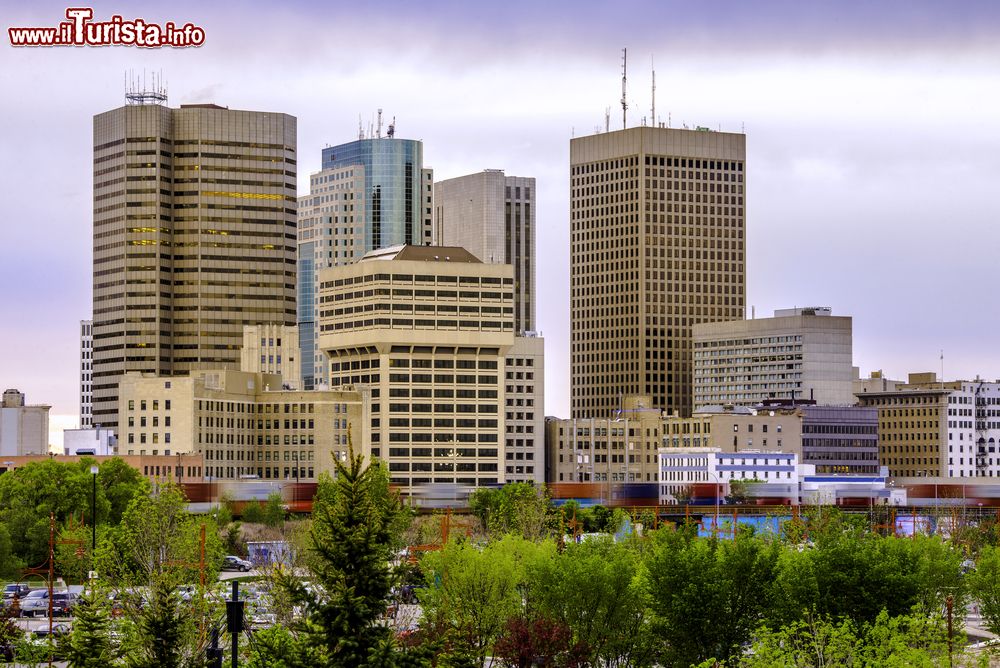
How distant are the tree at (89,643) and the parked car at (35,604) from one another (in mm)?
58387

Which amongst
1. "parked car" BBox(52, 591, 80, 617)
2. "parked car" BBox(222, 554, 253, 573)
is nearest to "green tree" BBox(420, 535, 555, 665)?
"parked car" BBox(52, 591, 80, 617)

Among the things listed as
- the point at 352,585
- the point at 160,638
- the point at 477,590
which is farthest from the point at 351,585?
the point at 477,590

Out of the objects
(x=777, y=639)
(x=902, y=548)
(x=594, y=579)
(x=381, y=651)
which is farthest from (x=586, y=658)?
(x=381, y=651)

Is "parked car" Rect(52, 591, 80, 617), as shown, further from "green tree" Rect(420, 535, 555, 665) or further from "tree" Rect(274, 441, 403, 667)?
"tree" Rect(274, 441, 403, 667)

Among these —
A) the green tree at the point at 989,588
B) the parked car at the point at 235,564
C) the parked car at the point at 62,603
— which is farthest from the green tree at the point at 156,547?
the green tree at the point at 989,588

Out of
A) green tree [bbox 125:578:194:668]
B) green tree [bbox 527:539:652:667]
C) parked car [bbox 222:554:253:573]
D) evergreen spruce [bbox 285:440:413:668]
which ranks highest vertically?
evergreen spruce [bbox 285:440:413:668]

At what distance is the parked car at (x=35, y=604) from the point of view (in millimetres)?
142750

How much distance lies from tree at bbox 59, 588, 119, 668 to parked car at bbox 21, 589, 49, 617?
5839 cm

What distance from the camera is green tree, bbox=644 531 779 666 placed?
110 metres

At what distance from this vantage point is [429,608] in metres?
118

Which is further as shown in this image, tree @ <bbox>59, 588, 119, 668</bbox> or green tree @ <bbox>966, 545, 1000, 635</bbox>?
green tree @ <bbox>966, 545, 1000, 635</bbox>

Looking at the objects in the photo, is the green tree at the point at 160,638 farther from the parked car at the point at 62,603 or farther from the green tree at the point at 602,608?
the parked car at the point at 62,603

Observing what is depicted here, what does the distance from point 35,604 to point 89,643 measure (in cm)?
6535

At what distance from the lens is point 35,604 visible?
478 ft
